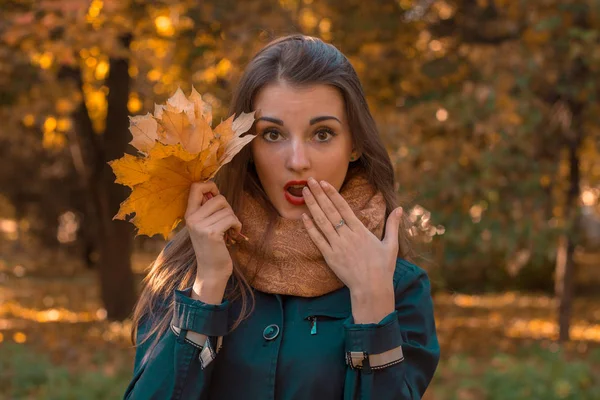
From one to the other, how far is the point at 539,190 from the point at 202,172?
20.4 ft

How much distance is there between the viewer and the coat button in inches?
82.6

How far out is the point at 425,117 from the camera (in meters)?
7.77

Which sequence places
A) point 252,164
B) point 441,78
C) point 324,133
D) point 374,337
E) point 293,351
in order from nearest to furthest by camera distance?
point 374,337, point 293,351, point 324,133, point 252,164, point 441,78

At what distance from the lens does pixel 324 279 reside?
2176 millimetres

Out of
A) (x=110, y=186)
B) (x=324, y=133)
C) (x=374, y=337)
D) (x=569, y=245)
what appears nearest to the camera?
(x=374, y=337)

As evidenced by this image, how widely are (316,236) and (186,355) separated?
47 centimetres

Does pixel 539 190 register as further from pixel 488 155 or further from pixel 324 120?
pixel 324 120

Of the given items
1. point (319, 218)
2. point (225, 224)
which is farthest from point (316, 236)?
point (225, 224)

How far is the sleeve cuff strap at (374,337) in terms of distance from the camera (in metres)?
1.97

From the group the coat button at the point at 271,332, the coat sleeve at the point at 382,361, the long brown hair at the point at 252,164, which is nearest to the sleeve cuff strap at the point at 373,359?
the coat sleeve at the point at 382,361

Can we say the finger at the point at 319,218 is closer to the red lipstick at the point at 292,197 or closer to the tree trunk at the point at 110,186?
the red lipstick at the point at 292,197

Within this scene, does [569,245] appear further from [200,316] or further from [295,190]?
[200,316]

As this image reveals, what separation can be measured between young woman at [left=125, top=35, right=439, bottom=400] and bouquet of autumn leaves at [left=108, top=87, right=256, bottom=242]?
56 mm

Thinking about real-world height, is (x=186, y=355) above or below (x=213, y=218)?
below
